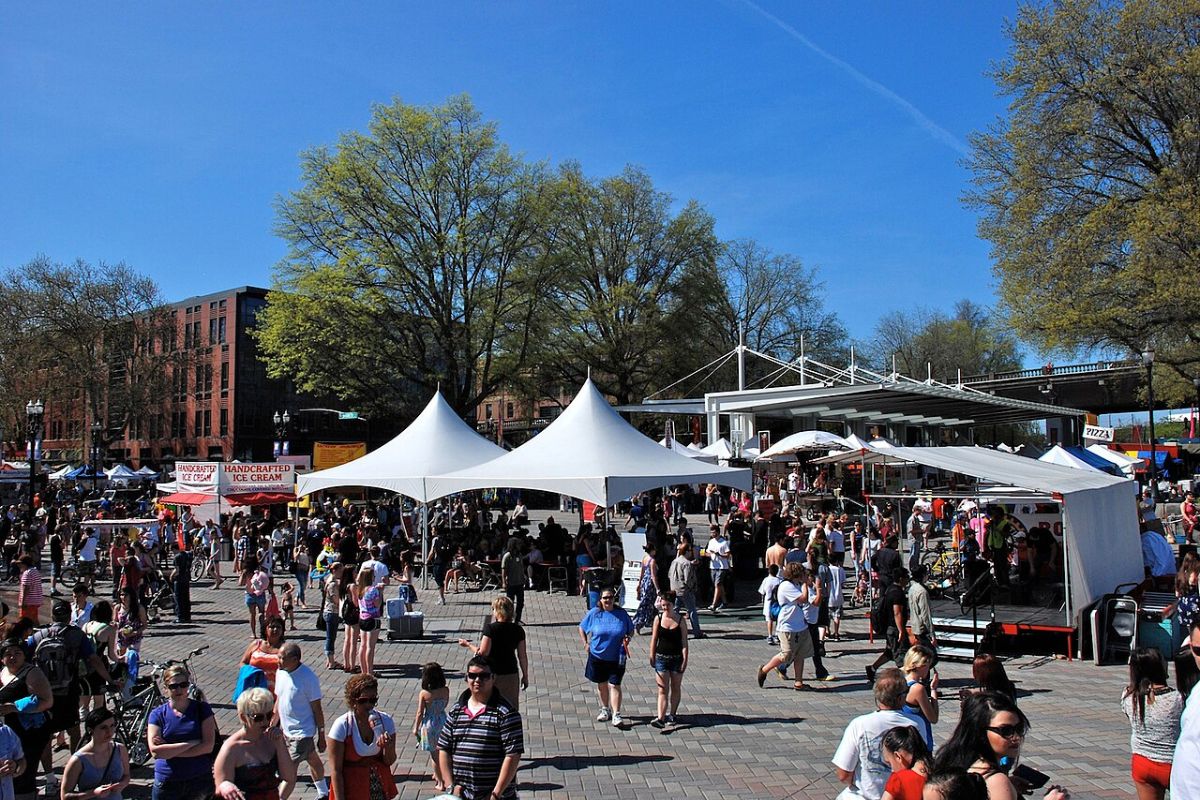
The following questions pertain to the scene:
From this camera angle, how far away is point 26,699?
20.7 feet

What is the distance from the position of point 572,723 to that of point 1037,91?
2552 cm

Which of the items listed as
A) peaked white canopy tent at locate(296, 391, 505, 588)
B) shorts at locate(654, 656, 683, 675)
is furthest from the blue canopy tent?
shorts at locate(654, 656, 683, 675)

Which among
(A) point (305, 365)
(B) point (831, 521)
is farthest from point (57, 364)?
(B) point (831, 521)

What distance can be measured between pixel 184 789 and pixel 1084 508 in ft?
36.9

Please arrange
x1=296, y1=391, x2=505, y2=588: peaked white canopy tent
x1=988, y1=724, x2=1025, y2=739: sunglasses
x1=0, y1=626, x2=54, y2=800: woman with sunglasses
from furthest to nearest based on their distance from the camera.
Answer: x1=296, y1=391, x2=505, y2=588: peaked white canopy tent, x1=0, y1=626, x2=54, y2=800: woman with sunglasses, x1=988, y1=724, x2=1025, y2=739: sunglasses

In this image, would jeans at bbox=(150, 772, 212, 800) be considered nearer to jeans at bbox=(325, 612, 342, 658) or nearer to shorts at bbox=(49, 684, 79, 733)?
shorts at bbox=(49, 684, 79, 733)

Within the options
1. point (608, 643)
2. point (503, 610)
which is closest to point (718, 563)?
point (608, 643)

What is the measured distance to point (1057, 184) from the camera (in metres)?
27.7

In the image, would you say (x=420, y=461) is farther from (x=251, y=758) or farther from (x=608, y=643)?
(x=251, y=758)

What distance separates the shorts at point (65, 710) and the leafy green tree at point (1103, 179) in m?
26.1

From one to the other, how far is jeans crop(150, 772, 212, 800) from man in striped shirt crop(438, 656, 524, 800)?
4.88ft

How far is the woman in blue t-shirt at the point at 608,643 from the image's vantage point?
8.54 m

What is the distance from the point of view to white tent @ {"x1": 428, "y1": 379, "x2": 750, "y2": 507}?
1628cm

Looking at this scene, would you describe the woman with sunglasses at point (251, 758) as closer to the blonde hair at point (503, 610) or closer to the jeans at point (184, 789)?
the jeans at point (184, 789)
